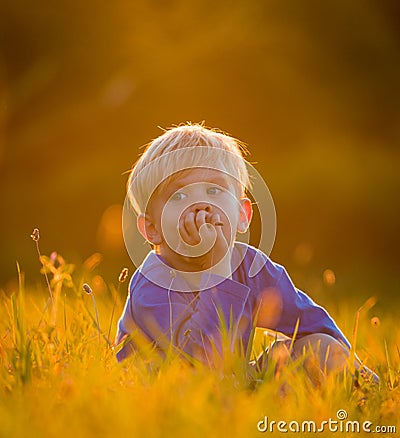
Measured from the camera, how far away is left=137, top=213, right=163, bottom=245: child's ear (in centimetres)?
272

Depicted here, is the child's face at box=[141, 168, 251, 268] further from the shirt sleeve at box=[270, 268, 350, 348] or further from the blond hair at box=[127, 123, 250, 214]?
the shirt sleeve at box=[270, 268, 350, 348]

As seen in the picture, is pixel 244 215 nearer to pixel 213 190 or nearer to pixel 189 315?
pixel 213 190

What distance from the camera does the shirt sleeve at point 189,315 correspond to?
239 centimetres

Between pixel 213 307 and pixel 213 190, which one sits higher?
pixel 213 190

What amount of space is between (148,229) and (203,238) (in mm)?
295

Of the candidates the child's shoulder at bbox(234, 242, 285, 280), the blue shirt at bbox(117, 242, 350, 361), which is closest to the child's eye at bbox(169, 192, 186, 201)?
the blue shirt at bbox(117, 242, 350, 361)

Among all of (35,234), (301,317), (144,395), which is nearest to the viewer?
(144,395)

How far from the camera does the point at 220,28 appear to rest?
7465mm

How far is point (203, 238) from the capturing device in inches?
100

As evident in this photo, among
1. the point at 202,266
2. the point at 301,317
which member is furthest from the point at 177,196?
the point at 301,317

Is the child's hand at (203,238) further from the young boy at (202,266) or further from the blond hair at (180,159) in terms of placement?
the blond hair at (180,159)

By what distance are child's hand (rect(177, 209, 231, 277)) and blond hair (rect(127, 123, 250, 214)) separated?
231 millimetres

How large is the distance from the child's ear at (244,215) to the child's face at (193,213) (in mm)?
42

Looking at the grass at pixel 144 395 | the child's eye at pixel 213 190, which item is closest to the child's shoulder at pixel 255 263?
the child's eye at pixel 213 190
